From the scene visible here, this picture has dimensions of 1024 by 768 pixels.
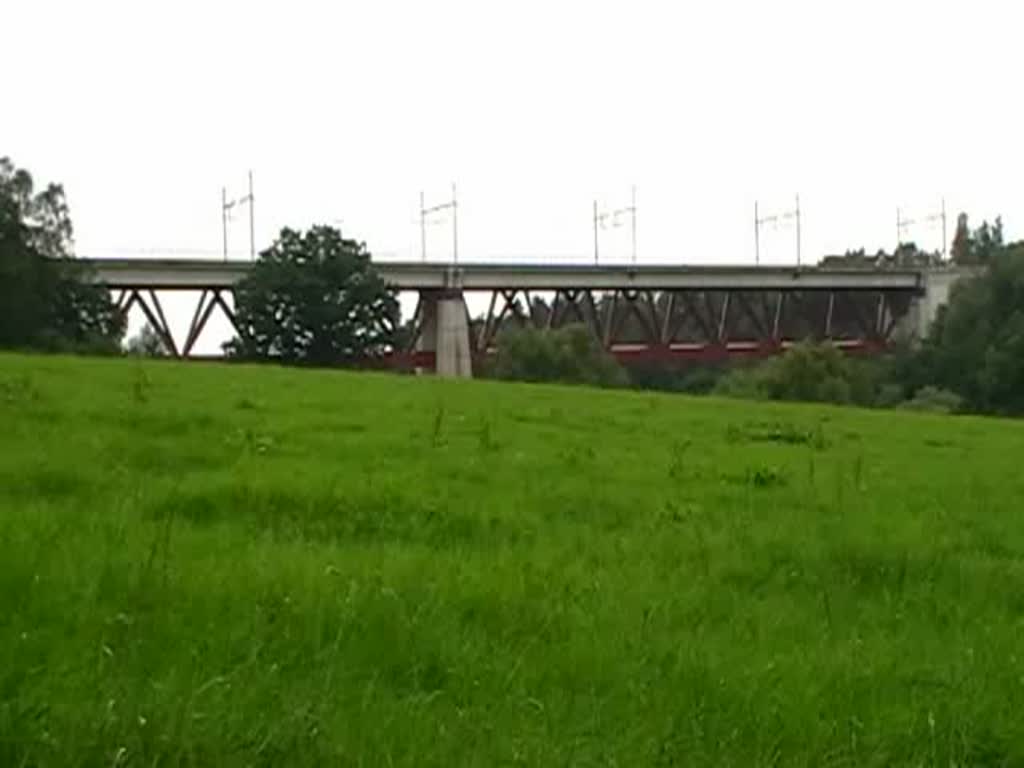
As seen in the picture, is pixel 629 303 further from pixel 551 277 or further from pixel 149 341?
pixel 149 341

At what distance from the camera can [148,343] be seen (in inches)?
3888

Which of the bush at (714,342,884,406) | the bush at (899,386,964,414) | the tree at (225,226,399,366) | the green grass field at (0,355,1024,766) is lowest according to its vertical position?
the bush at (899,386,964,414)

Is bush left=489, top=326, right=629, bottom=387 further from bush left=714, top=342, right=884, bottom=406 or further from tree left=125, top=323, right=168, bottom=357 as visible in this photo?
tree left=125, top=323, right=168, bottom=357

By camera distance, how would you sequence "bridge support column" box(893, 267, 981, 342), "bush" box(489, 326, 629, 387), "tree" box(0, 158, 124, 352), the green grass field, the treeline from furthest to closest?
"bridge support column" box(893, 267, 981, 342), "bush" box(489, 326, 629, 387), the treeline, "tree" box(0, 158, 124, 352), the green grass field

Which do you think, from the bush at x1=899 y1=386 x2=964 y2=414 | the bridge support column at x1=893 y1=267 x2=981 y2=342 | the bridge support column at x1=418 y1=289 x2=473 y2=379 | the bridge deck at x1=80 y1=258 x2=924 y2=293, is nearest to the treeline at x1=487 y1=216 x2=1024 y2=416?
the bush at x1=899 y1=386 x2=964 y2=414

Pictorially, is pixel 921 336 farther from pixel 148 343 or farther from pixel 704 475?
pixel 704 475

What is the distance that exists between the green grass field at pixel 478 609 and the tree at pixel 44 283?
59.8 m

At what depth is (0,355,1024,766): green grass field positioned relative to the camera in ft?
17.7

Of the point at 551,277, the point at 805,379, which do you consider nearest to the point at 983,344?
the point at 805,379

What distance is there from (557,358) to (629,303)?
26.2 meters

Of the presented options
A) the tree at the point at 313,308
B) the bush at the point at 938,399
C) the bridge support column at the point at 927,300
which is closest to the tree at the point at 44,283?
the tree at the point at 313,308

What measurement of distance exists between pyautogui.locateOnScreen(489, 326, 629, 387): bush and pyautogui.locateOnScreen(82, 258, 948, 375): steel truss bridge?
8.47 metres

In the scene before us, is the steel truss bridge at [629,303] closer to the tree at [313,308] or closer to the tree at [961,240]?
the tree at [313,308]

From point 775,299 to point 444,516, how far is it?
384 ft
